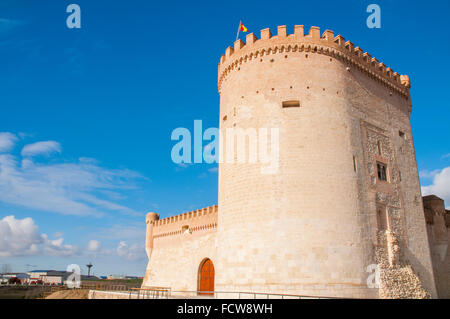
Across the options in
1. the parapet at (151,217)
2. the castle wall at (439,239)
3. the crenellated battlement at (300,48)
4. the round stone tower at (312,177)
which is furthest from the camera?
the parapet at (151,217)

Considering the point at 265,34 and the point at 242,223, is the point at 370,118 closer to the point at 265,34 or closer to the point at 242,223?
the point at 265,34

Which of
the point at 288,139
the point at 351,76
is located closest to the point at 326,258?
the point at 288,139

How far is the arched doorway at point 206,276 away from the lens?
2238 centimetres

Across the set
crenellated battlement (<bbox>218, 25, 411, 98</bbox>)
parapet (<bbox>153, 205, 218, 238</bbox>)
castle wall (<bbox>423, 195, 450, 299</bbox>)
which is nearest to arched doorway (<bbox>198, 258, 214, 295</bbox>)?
parapet (<bbox>153, 205, 218, 238</bbox>)

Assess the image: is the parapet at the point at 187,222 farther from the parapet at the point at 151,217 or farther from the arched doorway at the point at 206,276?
the arched doorway at the point at 206,276

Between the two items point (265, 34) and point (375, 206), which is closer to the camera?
point (375, 206)

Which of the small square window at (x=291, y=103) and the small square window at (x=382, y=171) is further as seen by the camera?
the small square window at (x=382, y=171)

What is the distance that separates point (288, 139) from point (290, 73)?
3.20 metres

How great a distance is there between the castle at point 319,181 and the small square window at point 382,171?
0.27 ft

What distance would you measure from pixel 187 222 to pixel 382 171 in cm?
1396

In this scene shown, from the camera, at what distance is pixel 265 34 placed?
679 inches

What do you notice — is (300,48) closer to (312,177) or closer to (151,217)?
(312,177)

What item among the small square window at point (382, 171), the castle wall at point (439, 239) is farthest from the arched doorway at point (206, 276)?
the castle wall at point (439, 239)

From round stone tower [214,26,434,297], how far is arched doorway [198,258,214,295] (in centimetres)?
659
